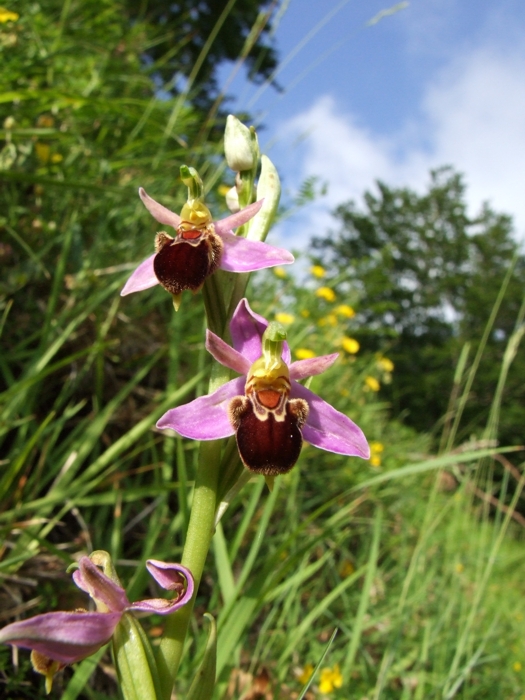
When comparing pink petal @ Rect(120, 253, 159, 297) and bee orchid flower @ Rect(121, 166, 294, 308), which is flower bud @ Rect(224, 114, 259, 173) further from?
pink petal @ Rect(120, 253, 159, 297)

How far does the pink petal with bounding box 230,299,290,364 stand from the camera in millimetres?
1237

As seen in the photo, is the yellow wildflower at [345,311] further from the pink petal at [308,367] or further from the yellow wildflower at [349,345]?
the pink petal at [308,367]

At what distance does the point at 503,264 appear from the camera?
31.8 metres

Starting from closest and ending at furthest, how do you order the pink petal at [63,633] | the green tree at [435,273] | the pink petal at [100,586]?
the pink petal at [63,633]
the pink petal at [100,586]
the green tree at [435,273]

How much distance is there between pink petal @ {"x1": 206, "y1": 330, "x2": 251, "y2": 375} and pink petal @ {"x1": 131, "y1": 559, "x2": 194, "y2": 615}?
1.27ft

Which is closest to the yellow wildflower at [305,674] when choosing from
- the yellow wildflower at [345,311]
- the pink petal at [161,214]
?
the pink petal at [161,214]

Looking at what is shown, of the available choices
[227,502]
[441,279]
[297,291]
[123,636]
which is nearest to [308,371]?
[227,502]

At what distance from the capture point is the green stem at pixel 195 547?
1.06m

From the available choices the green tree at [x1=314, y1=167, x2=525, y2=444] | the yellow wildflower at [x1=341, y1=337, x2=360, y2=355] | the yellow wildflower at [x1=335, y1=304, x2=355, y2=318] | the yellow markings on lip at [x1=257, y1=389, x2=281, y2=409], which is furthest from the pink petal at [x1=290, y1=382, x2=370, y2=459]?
the green tree at [x1=314, y1=167, x2=525, y2=444]

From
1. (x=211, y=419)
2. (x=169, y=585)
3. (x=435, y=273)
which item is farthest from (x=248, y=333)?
(x=435, y=273)

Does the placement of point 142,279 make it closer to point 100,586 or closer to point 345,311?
point 100,586

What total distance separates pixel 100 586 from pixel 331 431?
53 cm

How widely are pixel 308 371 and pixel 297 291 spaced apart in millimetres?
2612

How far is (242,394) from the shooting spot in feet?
3.91
